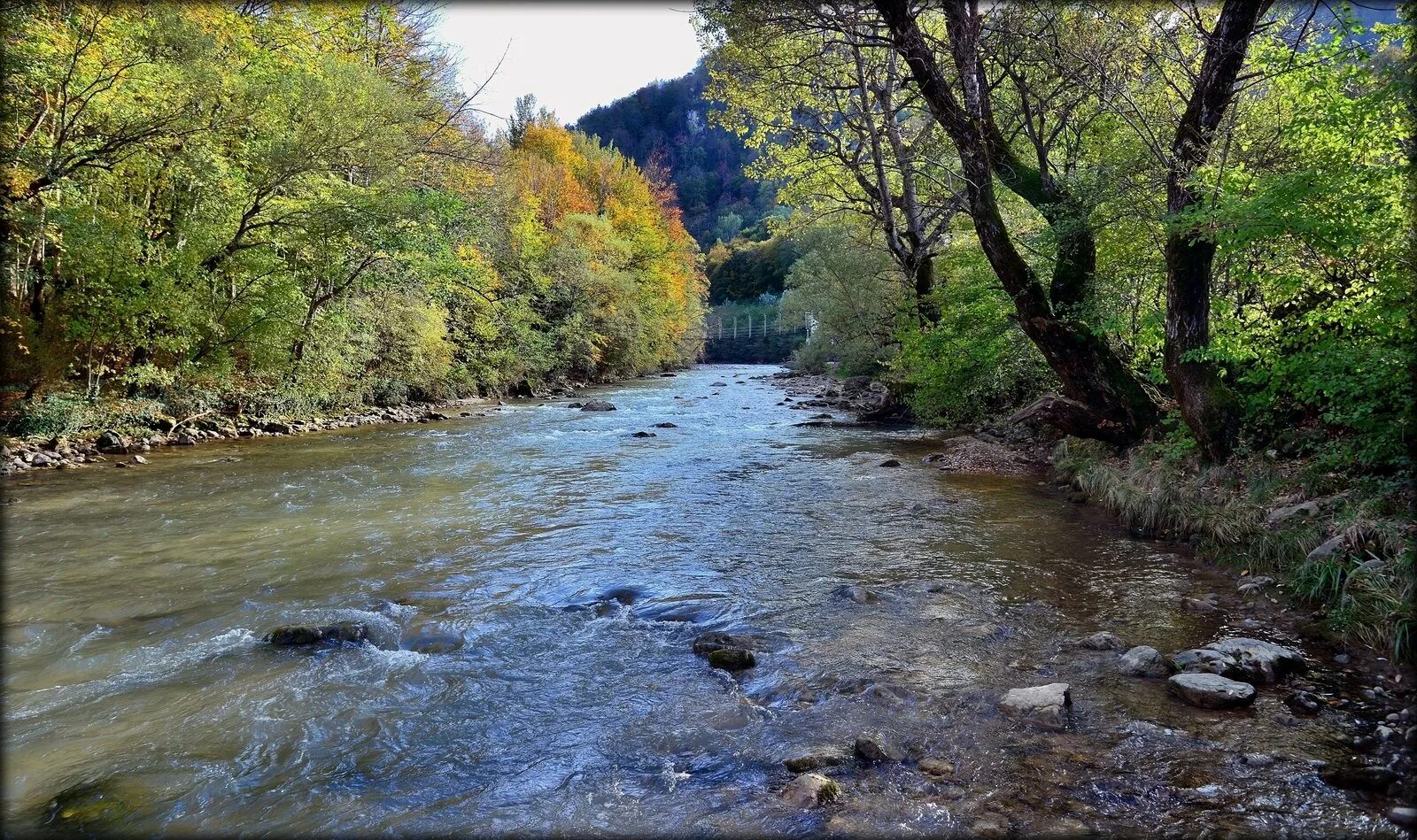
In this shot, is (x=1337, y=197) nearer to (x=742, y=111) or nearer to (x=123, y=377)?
(x=742, y=111)

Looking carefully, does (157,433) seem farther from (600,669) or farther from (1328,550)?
(1328,550)

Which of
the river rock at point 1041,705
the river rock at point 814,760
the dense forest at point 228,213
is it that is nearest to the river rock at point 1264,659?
the river rock at point 1041,705

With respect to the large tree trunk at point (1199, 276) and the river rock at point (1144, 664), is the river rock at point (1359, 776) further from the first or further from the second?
the large tree trunk at point (1199, 276)

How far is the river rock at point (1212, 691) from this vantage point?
4.13m

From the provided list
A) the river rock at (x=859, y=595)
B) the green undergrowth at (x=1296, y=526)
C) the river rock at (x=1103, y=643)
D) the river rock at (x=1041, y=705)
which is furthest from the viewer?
the river rock at (x=859, y=595)

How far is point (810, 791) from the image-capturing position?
341 cm

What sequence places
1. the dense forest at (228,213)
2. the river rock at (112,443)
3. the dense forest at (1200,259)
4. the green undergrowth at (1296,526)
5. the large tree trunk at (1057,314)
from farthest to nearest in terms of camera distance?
the river rock at (112,443) < the dense forest at (228,213) < the large tree trunk at (1057,314) < the dense forest at (1200,259) < the green undergrowth at (1296,526)

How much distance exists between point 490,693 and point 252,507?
6.99 meters

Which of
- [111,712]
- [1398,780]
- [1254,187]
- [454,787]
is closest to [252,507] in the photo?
[111,712]

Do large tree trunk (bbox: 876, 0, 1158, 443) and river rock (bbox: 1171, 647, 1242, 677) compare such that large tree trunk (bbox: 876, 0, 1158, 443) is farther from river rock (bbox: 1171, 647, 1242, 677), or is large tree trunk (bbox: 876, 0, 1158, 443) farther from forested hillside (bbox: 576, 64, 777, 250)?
forested hillside (bbox: 576, 64, 777, 250)

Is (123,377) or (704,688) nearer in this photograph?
(704,688)

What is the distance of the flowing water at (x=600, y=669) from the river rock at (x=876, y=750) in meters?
0.09

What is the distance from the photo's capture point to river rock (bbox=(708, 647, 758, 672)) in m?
4.97

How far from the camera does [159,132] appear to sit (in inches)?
485
